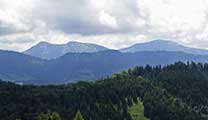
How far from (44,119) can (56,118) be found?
1242 cm

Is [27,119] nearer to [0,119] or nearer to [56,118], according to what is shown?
[0,119]

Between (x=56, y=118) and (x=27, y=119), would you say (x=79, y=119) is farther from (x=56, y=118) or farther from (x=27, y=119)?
(x=27, y=119)

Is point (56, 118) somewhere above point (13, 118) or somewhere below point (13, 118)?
above

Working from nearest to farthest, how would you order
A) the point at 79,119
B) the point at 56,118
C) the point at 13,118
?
1. the point at 56,118
2. the point at 79,119
3. the point at 13,118

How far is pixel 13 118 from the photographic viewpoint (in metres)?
196

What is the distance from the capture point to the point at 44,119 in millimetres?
121438

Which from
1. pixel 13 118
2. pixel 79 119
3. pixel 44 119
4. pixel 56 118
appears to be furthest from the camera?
pixel 13 118

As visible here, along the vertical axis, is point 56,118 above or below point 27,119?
above

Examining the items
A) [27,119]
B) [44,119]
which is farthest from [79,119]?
[27,119]

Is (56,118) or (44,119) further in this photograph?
(44,119)

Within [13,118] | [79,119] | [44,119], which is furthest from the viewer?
[13,118]

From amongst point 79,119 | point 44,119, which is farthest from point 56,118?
point 79,119

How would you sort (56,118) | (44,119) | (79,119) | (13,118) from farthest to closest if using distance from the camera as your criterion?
(13,118), (79,119), (44,119), (56,118)

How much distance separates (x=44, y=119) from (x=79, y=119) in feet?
98.0
